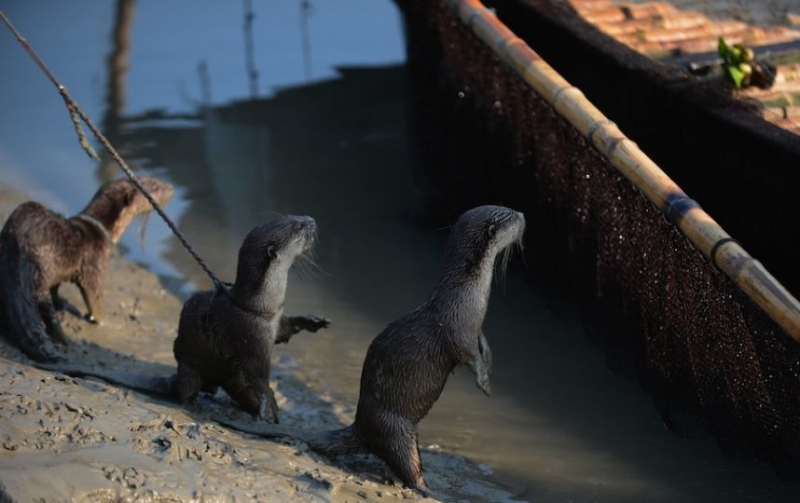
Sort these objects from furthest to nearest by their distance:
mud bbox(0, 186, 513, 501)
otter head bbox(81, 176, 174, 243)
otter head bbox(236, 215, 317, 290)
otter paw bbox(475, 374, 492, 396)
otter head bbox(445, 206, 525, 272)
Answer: otter head bbox(81, 176, 174, 243) → otter head bbox(236, 215, 317, 290) → otter head bbox(445, 206, 525, 272) → otter paw bbox(475, 374, 492, 396) → mud bbox(0, 186, 513, 501)

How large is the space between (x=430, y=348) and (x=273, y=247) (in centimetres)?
78

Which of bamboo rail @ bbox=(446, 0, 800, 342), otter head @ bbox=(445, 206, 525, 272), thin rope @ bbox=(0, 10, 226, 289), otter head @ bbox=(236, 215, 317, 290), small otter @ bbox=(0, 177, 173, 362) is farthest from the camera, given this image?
small otter @ bbox=(0, 177, 173, 362)

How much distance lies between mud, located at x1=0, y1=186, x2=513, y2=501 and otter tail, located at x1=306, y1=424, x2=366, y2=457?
5 centimetres

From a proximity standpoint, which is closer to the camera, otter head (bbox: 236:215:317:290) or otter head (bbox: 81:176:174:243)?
otter head (bbox: 236:215:317:290)

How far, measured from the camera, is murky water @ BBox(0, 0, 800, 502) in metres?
5.50

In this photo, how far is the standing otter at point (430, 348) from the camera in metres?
4.68

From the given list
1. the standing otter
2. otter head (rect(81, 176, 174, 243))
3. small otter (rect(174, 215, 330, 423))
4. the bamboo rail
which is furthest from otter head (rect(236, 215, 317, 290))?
otter head (rect(81, 176, 174, 243))

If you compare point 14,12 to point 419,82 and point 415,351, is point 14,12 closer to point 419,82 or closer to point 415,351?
point 419,82

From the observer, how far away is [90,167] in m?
9.12

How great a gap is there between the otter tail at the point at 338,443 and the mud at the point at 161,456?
0.05 m

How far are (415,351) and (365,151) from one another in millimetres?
5056

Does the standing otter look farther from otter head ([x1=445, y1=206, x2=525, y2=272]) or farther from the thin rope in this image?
the thin rope

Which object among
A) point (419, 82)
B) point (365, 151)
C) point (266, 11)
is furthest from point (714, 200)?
point (266, 11)

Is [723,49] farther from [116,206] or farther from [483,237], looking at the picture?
[116,206]
